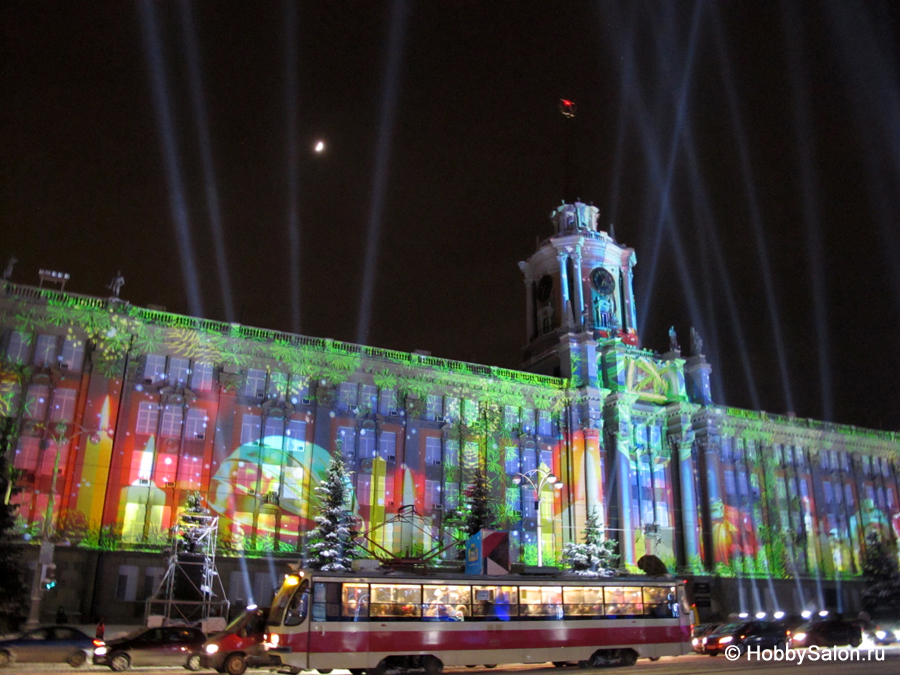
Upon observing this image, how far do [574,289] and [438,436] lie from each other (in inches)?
855

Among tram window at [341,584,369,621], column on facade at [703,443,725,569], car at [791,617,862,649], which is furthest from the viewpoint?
column on facade at [703,443,725,569]

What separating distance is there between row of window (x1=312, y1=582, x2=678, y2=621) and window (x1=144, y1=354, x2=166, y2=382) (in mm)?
30321

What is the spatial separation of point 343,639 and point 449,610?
129 inches

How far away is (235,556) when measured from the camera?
45750 millimetres

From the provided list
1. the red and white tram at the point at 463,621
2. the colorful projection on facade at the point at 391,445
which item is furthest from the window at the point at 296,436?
the red and white tram at the point at 463,621

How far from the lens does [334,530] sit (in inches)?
1624

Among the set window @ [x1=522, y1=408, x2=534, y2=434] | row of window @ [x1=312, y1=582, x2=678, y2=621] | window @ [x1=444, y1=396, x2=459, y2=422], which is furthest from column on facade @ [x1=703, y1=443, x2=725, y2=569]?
row of window @ [x1=312, y1=582, x2=678, y2=621]

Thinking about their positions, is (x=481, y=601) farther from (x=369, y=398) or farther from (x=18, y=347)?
(x=18, y=347)

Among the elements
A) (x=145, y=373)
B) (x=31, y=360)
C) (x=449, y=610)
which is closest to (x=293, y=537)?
(x=145, y=373)

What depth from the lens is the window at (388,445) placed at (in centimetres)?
5297

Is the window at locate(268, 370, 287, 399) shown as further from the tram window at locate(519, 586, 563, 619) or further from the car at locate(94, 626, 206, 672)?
the tram window at locate(519, 586, 563, 619)

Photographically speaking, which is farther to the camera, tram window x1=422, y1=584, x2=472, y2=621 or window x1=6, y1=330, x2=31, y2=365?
window x1=6, y1=330, x2=31, y2=365

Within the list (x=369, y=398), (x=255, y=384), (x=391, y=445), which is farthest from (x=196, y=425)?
(x=391, y=445)

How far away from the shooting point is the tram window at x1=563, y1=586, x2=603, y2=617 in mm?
24625
